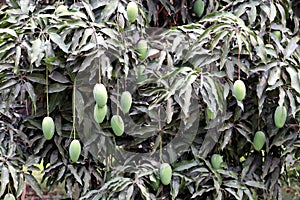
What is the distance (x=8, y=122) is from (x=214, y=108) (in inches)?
28.4

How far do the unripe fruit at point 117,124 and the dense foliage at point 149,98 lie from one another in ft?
0.22

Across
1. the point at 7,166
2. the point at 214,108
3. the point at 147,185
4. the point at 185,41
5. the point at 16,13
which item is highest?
the point at 16,13

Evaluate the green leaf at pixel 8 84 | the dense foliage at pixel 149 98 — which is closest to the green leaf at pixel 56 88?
the dense foliage at pixel 149 98

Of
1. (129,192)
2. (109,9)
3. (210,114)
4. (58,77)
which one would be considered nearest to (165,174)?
(129,192)

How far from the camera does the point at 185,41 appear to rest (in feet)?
5.74

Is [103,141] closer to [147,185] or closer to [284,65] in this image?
Answer: [147,185]

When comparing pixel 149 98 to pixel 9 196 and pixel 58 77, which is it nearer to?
pixel 58 77

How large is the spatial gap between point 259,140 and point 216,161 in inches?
6.3

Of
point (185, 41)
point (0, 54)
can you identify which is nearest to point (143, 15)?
point (185, 41)

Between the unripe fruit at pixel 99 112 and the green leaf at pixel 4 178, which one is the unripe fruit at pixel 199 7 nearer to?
the unripe fruit at pixel 99 112

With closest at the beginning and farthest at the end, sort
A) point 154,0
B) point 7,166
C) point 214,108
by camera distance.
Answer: point 214,108 < point 7,166 < point 154,0

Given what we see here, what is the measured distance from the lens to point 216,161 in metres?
1.78

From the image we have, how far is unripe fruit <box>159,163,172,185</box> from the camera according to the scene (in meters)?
1.70

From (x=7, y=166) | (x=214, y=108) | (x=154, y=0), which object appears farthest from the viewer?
(x=154, y=0)
